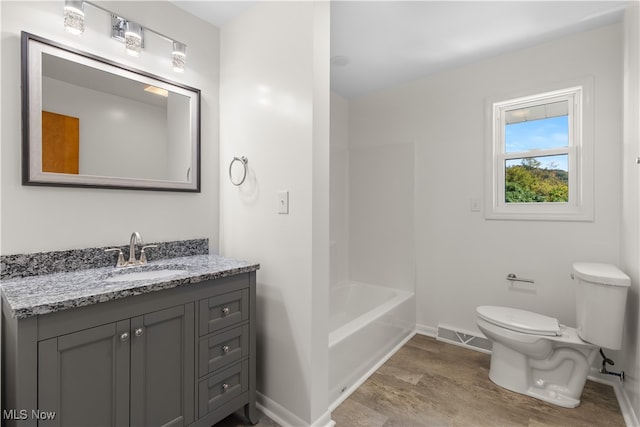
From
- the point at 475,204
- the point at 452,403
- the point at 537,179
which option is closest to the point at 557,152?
the point at 537,179

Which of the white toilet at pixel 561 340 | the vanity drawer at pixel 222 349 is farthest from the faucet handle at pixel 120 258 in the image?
the white toilet at pixel 561 340

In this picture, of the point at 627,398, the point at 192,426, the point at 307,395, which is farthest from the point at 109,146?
the point at 627,398

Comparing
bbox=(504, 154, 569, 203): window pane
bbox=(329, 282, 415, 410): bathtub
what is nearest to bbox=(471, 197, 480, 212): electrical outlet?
bbox=(504, 154, 569, 203): window pane

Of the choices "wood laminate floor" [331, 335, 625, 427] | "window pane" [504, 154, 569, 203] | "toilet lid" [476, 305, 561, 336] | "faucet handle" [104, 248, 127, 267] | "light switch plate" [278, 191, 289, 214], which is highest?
"window pane" [504, 154, 569, 203]

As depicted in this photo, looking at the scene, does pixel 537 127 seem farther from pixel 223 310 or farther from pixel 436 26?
pixel 223 310

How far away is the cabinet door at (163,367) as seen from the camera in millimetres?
1185

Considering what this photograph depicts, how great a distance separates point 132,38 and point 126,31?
0.04 meters

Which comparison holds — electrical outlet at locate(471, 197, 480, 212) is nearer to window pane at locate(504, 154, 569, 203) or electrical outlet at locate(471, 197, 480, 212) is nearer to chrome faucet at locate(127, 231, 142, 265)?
window pane at locate(504, 154, 569, 203)

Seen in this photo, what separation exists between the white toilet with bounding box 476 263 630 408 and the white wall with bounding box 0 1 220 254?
6.80ft

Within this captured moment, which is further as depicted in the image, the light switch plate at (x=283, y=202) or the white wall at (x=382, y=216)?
the white wall at (x=382, y=216)

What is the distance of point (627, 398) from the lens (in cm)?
171

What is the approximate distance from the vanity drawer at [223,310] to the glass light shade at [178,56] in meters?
1.37

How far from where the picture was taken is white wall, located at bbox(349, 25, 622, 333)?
2.03 metres

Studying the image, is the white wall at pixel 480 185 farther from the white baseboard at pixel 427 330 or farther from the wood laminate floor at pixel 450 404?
the wood laminate floor at pixel 450 404
